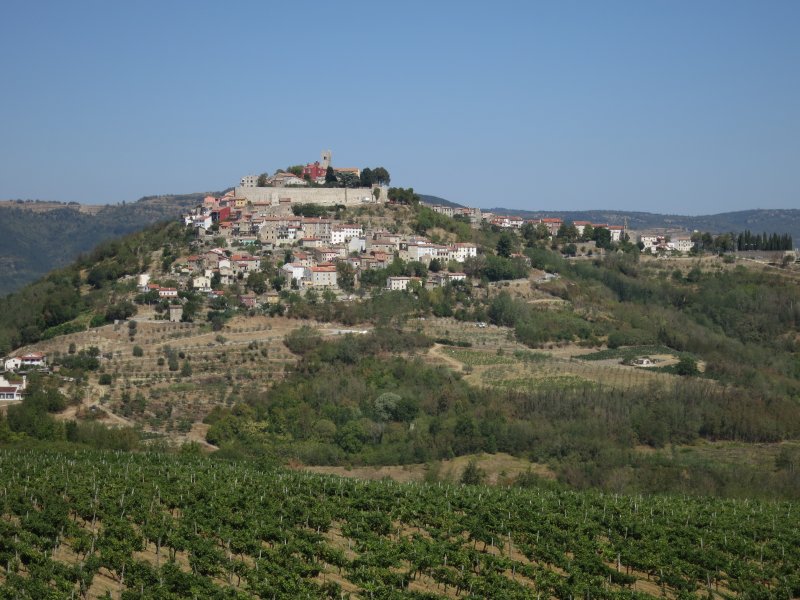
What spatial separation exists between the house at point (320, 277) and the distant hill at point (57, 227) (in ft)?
175

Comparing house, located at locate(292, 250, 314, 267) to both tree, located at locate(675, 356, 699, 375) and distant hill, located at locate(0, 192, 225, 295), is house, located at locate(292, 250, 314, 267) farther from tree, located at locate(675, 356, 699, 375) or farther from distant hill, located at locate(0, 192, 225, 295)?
distant hill, located at locate(0, 192, 225, 295)

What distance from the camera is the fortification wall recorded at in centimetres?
6488

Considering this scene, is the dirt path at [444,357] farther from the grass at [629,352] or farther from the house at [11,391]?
the house at [11,391]

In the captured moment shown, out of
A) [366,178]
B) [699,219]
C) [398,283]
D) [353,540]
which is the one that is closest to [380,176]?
[366,178]

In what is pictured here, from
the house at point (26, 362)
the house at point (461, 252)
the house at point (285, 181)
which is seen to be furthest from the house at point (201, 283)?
the house at point (285, 181)

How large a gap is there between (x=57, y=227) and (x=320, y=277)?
318ft

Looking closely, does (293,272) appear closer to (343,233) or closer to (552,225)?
(343,233)

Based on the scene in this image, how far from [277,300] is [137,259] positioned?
33.0 feet

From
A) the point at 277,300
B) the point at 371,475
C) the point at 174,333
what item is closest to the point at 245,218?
the point at 277,300

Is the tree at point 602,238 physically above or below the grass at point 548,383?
above

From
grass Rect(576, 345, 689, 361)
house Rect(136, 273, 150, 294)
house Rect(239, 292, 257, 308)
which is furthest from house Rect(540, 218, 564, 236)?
house Rect(136, 273, 150, 294)

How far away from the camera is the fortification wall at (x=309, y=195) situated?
64.9 metres

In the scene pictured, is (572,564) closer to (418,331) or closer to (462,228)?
(418,331)

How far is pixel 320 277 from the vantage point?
5312 centimetres
